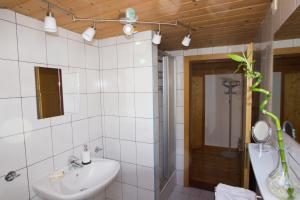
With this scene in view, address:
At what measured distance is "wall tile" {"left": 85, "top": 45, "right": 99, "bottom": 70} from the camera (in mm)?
1737

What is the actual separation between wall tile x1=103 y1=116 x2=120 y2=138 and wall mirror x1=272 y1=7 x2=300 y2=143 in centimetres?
136

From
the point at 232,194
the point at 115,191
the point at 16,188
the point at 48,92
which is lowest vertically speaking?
the point at 115,191

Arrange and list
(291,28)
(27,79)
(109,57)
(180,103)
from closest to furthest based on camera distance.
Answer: (291,28) → (27,79) → (109,57) → (180,103)

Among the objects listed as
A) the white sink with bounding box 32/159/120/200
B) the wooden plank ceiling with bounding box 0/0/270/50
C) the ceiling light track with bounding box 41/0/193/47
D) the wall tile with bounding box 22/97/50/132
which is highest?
the wooden plank ceiling with bounding box 0/0/270/50

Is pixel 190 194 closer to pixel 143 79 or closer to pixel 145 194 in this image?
pixel 145 194

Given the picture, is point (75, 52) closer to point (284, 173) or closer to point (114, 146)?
point (114, 146)

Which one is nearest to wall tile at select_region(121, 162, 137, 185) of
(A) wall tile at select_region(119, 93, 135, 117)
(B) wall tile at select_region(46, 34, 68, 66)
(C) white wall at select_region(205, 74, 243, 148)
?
(A) wall tile at select_region(119, 93, 135, 117)

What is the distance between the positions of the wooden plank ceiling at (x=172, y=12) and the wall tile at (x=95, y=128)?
2.80ft

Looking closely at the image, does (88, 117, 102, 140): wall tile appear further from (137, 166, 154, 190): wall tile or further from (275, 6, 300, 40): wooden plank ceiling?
(275, 6, 300, 40): wooden plank ceiling

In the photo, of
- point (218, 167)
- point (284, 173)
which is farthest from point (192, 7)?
point (218, 167)

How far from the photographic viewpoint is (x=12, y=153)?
1.14 meters

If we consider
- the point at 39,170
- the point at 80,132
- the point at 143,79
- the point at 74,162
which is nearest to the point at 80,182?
the point at 74,162

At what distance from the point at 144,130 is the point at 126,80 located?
1.70 ft

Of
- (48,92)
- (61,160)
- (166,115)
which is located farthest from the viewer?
(166,115)
